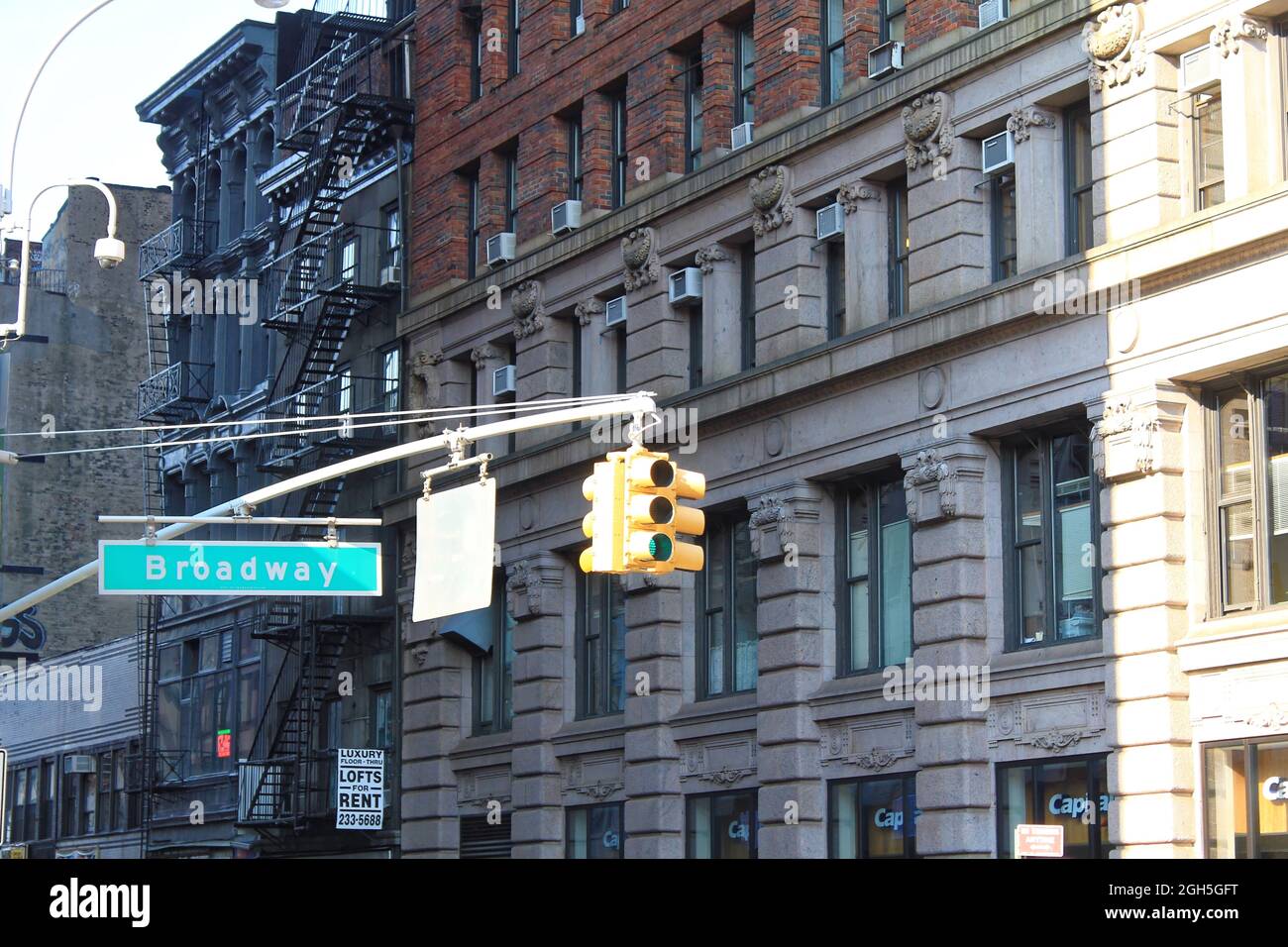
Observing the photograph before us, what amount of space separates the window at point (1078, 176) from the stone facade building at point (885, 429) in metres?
0.05

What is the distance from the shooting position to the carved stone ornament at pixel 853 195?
3108 centimetres

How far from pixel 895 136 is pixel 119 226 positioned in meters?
40.4

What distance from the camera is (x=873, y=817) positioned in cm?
2955

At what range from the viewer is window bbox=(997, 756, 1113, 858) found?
25750 mm

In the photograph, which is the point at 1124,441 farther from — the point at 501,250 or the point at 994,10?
the point at 501,250

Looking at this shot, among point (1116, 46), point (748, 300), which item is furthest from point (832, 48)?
point (1116, 46)

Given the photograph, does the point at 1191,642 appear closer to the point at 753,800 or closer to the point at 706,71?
the point at 753,800

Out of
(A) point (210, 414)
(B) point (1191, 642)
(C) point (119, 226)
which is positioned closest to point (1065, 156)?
(B) point (1191, 642)

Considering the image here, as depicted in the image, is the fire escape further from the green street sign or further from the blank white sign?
the blank white sign

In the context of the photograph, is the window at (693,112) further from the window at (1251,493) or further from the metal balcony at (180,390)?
the metal balcony at (180,390)

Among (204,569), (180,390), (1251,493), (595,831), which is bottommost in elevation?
(595,831)

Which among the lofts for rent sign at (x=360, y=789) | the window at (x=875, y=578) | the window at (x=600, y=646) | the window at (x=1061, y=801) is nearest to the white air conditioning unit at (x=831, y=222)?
the window at (x=875, y=578)

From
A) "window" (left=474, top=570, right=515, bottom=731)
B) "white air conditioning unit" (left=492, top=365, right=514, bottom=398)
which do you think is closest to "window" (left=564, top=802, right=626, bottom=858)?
"window" (left=474, top=570, right=515, bottom=731)

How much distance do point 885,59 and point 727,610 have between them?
9336 mm
